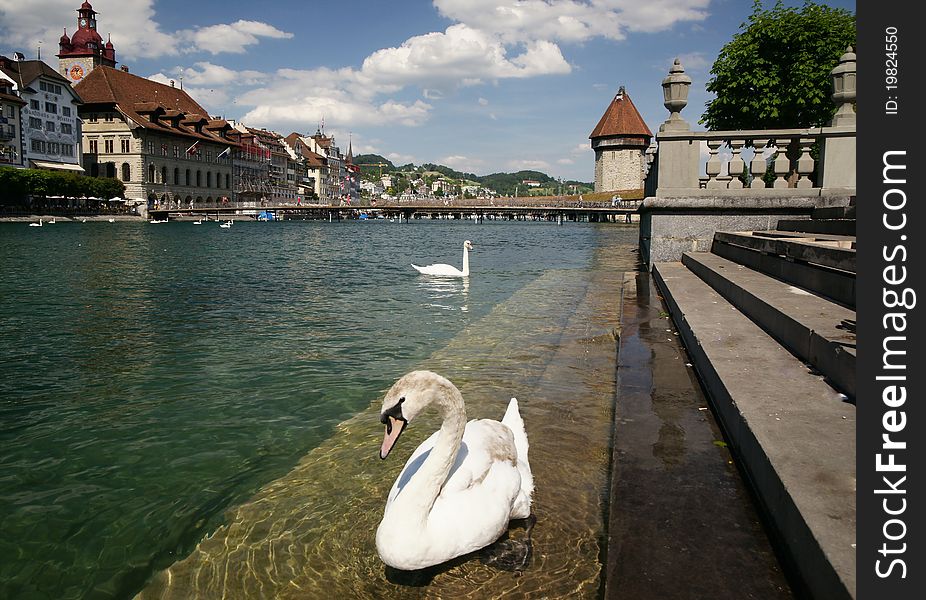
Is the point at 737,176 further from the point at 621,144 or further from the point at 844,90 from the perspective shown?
the point at 621,144

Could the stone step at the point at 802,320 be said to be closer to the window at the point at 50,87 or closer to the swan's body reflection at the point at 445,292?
the swan's body reflection at the point at 445,292

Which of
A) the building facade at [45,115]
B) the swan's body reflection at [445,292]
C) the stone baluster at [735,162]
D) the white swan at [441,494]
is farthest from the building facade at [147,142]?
the white swan at [441,494]

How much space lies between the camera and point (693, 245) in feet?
46.3

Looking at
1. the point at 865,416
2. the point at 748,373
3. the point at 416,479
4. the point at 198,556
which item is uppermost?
the point at 865,416

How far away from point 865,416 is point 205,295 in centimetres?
1570

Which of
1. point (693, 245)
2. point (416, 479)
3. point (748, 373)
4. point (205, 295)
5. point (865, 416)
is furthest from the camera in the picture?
point (205, 295)

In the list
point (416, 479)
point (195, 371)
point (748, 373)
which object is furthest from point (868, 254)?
point (195, 371)

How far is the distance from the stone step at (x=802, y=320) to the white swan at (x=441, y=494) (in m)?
2.00

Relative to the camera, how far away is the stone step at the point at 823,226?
315 inches

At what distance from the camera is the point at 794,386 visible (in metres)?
3.88

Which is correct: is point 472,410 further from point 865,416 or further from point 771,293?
point 865,416

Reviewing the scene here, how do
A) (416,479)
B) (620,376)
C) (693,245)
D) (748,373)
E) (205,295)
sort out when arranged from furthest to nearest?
(205,295) → (693,245) → (620,376) → (748,373) → (416,479)

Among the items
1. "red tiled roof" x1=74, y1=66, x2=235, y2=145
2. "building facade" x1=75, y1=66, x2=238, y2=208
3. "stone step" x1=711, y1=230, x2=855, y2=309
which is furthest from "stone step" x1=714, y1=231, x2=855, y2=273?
"red tiled roof" x1=74, y1=66, x2=235, y2=145

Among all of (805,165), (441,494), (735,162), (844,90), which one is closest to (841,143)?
(805,165)
